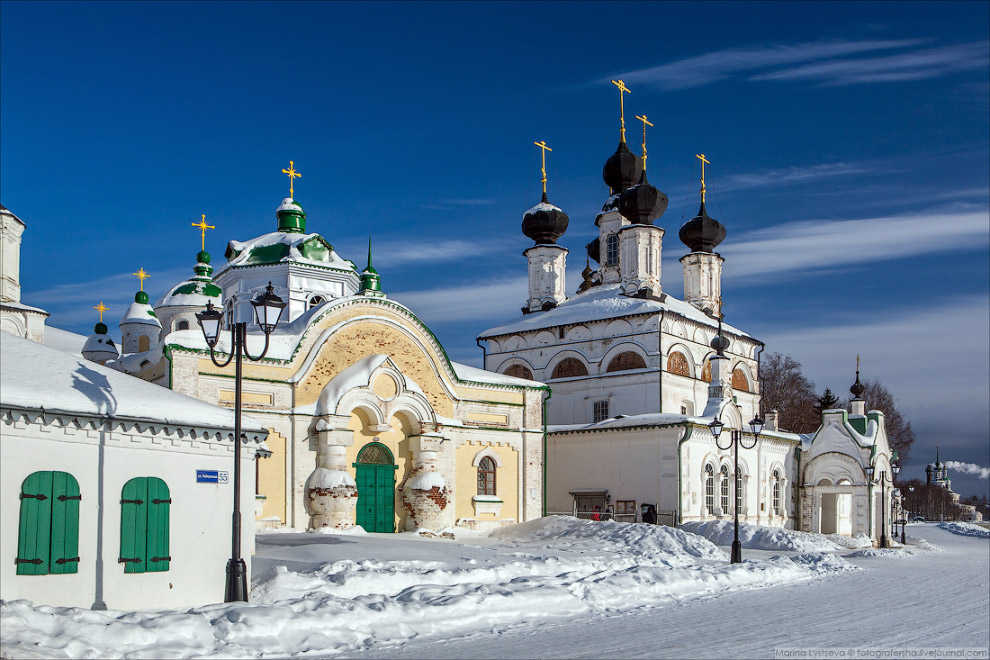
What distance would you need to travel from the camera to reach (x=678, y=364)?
32.7m

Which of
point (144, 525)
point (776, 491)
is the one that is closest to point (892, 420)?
point (776, 491)

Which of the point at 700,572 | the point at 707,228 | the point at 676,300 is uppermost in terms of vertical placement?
Answer: the point at 707,228

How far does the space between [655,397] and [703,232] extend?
9368 mm

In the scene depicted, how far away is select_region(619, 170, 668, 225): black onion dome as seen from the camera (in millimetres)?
35250

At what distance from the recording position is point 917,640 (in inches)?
389

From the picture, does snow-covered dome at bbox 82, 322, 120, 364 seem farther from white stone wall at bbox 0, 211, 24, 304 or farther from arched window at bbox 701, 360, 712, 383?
arched window at bbox 701, 360, 712, 383

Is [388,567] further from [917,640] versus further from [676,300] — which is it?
[676,300]

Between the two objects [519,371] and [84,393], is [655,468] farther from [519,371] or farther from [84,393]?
[84,393]

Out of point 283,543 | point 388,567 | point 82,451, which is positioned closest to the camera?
point 82,451

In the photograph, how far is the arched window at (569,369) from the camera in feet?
111

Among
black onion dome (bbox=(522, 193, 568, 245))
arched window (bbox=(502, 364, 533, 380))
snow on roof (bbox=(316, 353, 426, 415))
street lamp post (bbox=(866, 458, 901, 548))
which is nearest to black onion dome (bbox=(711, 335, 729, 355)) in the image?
street lamp post (bbox=(866, 458, 901, 548))

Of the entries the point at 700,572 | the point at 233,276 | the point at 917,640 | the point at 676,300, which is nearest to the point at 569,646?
the point at 917,640

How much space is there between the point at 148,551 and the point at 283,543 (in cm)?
613

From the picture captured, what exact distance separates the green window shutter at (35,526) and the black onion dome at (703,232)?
30698mm
